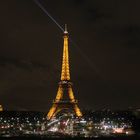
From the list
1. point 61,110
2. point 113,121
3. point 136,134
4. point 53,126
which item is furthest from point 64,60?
point 113,121

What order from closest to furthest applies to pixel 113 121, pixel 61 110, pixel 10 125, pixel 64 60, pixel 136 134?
1. pixel 136 134
2. pixel 64 60
3. pixel 61 110
4. pixel 10 125
5. pixel 113 121

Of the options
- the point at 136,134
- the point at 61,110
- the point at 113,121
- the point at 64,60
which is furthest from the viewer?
the point at 113,121

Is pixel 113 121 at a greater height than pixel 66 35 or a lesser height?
lesser

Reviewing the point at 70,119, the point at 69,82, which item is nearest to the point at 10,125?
the point at 70,119

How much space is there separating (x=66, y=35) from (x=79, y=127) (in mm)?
21971

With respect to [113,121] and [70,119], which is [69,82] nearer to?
[70,119]

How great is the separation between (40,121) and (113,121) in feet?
69.9

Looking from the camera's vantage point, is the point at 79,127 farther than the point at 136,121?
Yes

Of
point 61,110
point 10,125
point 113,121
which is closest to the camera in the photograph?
point 61,110

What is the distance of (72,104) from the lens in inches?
4146

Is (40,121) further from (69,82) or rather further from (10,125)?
(69,82)

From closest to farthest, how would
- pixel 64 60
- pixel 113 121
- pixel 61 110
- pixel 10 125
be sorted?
pixel 64 60 < pixel 61 110 < pixel 10 125 < pixel 113 121

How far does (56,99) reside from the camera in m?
104

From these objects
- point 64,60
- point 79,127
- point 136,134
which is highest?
point 64,60
